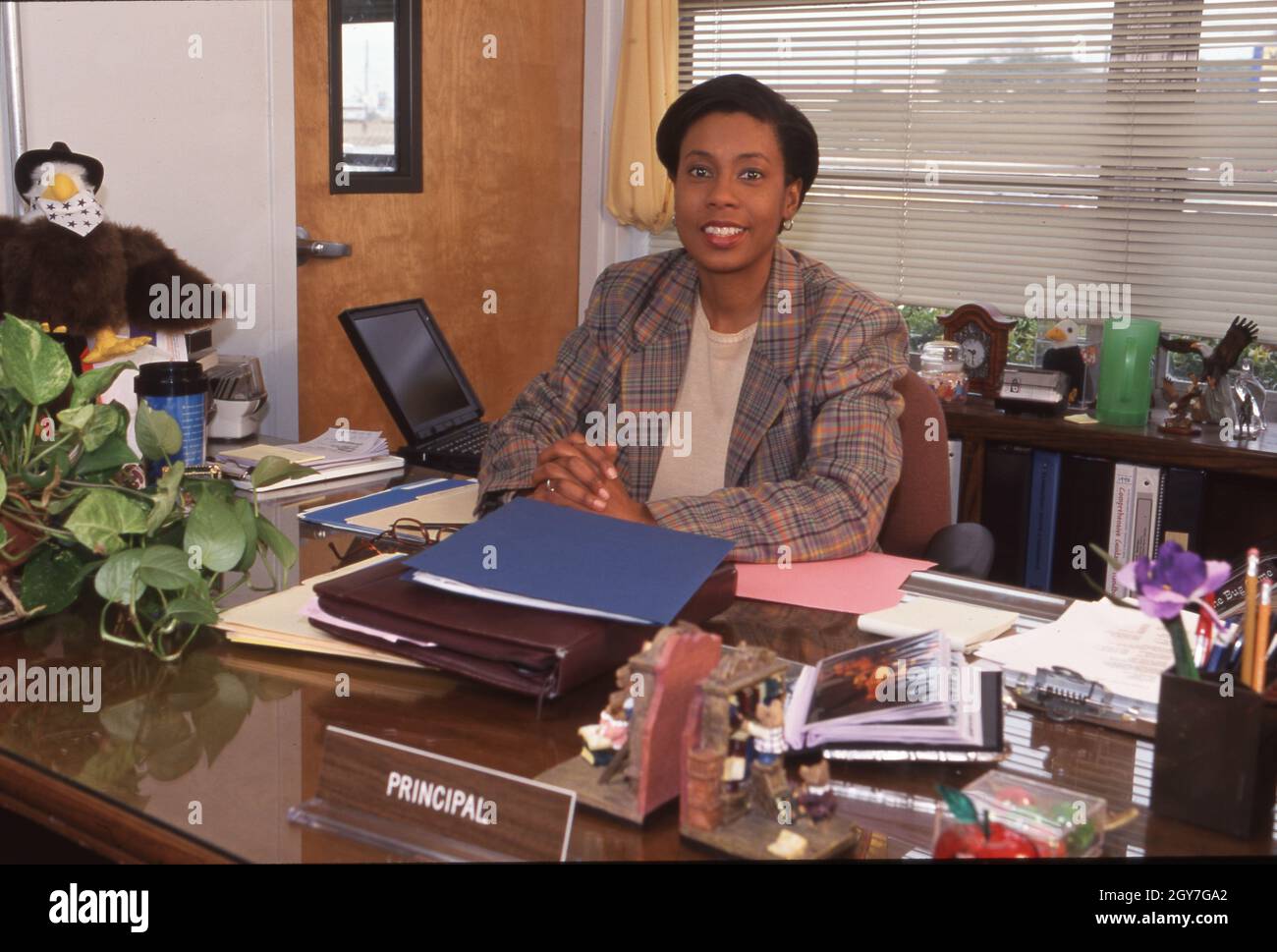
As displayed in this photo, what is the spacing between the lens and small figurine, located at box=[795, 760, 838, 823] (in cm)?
83

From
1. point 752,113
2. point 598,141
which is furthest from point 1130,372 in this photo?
point 598,141

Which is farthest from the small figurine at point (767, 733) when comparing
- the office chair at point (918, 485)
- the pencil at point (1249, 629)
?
the office chair at point (918, 485)

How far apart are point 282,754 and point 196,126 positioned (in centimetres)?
181

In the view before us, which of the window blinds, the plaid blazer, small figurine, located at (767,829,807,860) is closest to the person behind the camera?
small figurine, located at (767,829,807,860)

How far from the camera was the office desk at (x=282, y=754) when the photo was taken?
0.86 metres

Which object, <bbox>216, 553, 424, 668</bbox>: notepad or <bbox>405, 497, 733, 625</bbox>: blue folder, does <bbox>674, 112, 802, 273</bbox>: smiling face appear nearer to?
<bbox>405, 497, 733, 625</bbox>: blue folder

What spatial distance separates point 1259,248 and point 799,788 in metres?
2.72

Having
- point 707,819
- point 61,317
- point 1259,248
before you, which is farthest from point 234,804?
point 1259,248

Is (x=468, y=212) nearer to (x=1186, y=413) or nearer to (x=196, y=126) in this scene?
(x=196, y=126)

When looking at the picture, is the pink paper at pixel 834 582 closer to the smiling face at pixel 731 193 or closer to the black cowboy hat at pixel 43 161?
the smiling face at pixel 731 193

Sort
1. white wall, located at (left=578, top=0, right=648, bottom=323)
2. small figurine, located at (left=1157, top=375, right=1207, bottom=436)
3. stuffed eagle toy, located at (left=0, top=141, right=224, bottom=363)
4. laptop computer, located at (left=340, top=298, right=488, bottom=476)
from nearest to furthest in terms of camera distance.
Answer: stuffed eagle toy, located at (left=0, top=141, right=224, bottom=363)
laptop computer, located at (left=340, top=298, right=488, bottom=476)
small figurine, located at (left=1157, top=375, right=1207, bottom=436)
white wall, located at (left=578, top=0, right=648, bottom=323)

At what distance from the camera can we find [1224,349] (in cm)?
286

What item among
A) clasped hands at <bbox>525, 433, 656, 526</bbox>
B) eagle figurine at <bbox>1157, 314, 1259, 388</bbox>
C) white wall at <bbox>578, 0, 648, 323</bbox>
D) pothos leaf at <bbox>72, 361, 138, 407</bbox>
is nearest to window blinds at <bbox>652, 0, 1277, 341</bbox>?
eagle figurine at <bbox>1157, 314, 1259, 388</bbox>

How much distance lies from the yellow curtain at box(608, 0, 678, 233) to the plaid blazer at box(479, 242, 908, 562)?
1678mm
